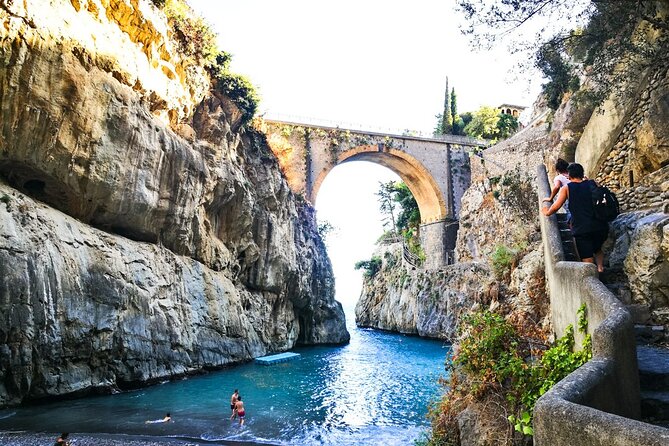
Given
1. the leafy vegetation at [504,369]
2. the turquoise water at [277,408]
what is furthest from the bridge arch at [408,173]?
the leafy vegetation at [504,369]

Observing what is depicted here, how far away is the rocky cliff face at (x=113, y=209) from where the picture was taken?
11.5 m

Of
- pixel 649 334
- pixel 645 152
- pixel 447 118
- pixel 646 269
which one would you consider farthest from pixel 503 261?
pixel 447 118

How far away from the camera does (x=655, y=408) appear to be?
3516mm

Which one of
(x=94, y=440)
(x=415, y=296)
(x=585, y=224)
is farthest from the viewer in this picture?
(x=415, y=296)

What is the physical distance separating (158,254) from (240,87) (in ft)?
36.7

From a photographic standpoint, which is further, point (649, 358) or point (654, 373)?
point (649, 358)

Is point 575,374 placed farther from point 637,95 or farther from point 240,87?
point 240,87

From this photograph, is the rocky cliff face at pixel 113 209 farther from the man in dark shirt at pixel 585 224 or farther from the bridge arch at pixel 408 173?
the man in dark shirt at pixel 585 224

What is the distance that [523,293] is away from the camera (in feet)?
26.7

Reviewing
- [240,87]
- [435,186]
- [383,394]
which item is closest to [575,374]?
[383,394]

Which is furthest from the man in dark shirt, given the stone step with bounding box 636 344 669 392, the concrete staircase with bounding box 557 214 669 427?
the stone step with bounding box 636 344 669 392

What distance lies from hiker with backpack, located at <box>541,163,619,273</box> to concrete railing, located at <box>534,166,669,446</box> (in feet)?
3.07

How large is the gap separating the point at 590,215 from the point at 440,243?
3085 centimetres

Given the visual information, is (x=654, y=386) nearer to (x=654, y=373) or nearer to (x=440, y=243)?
(x=654, y=373)
